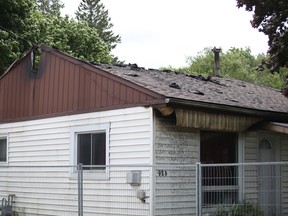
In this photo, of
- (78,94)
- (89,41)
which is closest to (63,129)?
(78,94)

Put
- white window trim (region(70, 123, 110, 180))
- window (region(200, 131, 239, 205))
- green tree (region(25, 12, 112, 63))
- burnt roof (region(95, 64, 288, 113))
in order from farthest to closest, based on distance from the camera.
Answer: green tree (region(25, 12, 112, 63)) → white window trim (region(70, 123, 110, 180)) → burnt roof (region(95, 64, 288, 113)) → window (region(200, 131, 239, 205))

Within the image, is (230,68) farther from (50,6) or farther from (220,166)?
(220,166)

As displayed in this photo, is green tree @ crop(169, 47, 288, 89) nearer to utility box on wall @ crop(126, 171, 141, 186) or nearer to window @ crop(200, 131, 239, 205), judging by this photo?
window @ crop(200, 131, 239, 205)

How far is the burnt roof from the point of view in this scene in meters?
10.7

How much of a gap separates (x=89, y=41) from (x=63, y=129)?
62.0 ft

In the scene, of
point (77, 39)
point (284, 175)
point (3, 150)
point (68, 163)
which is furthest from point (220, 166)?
point (77, 39)

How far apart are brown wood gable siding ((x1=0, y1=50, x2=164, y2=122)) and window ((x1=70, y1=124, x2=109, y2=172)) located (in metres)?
0.47

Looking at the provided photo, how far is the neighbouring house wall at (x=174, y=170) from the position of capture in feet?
33.4

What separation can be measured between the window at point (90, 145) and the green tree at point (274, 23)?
3837 millimetres

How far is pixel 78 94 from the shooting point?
12219 mm

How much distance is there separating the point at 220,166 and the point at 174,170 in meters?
0.98

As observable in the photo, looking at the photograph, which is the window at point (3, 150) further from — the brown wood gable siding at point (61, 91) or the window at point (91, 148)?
the window at point (91, 148)

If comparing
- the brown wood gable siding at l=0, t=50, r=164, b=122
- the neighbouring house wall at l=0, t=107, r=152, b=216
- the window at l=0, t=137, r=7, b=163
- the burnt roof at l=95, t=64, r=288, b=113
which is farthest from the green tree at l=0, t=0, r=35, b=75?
the burnt roof at l=95, t=64, r=288, b=113

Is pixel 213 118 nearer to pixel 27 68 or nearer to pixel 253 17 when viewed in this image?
pixel 253 17
